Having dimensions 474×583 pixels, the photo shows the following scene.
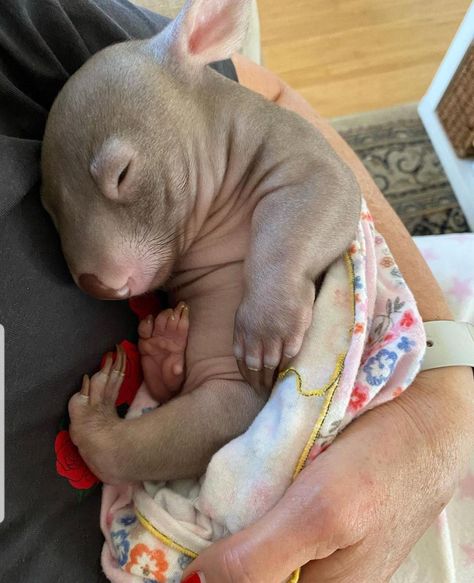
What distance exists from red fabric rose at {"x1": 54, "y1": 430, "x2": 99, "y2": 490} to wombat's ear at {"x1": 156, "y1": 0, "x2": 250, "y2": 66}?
76cm

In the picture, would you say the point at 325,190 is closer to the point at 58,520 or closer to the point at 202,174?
the point at 202,174

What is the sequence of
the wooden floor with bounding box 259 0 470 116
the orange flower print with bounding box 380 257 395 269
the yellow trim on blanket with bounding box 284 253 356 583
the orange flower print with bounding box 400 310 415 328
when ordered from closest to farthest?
the yellow trim on blanket with bounding box 284 253 356 583 < the orange flower print with bounding box 400 310 415 328 < the orange flower print with bounding box 380 257 395 269 < the wooden floor with bounding box 259 0 470 116

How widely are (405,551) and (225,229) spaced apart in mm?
710

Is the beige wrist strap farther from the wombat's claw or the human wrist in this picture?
the wombat's claw

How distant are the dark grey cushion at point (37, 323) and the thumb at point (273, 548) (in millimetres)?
234

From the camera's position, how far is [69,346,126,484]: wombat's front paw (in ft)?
3.60

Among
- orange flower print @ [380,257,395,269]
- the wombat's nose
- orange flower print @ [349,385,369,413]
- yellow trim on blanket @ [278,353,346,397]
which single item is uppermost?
the wombat's nose

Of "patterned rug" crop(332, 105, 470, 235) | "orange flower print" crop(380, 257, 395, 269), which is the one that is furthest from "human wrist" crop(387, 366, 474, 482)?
"patterned rug" crop(332, 105, 470, 235)

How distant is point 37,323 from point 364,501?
0.60 metres

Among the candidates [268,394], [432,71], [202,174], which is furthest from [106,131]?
[432,71]

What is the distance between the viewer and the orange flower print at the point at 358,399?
3.63 ft

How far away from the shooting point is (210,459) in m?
1.15

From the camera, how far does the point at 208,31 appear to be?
49.7 inches

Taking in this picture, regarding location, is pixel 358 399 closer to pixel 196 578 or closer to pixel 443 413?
pixel 443 413
